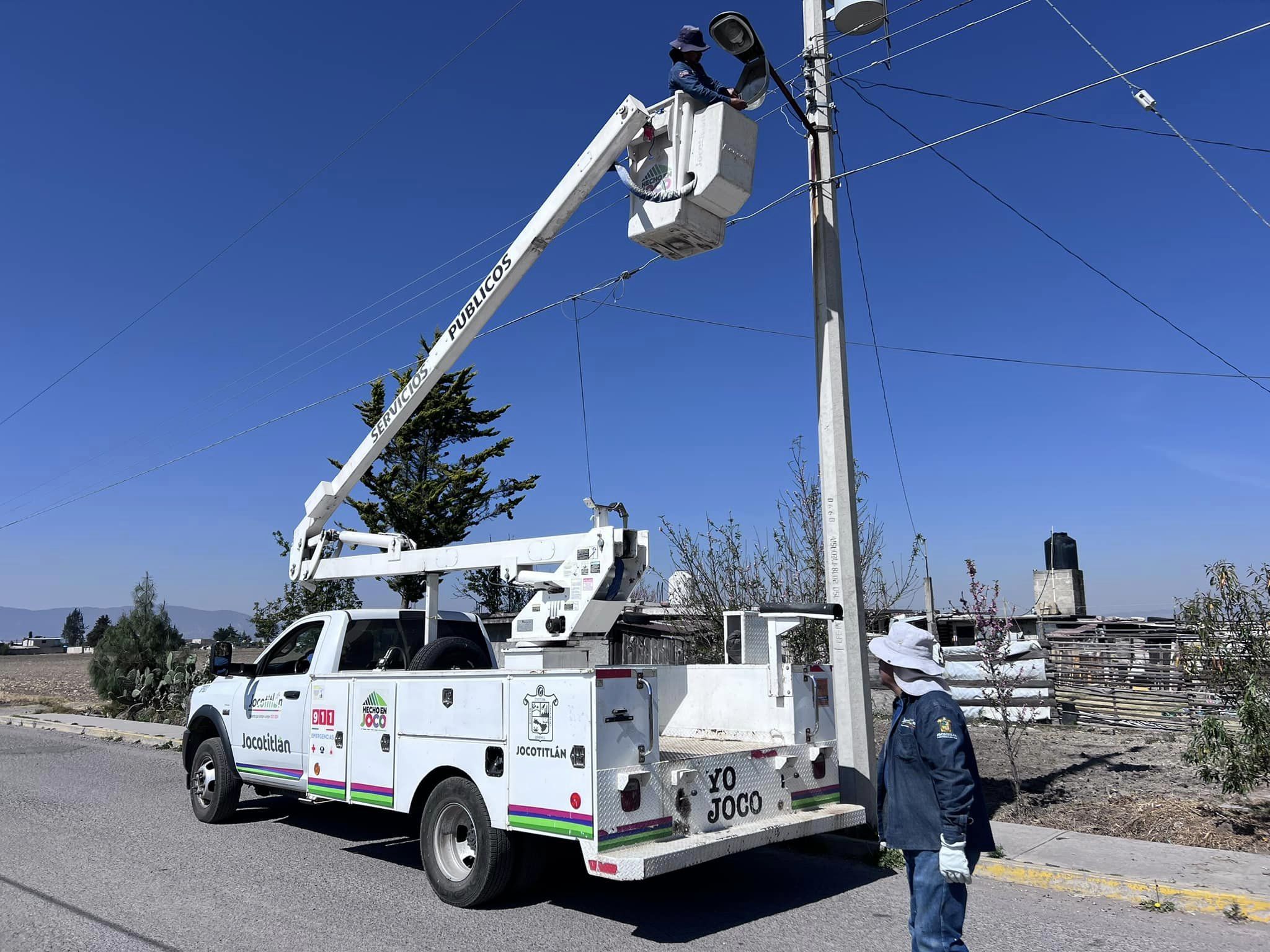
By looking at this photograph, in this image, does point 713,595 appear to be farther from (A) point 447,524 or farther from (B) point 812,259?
(A) point 447,524

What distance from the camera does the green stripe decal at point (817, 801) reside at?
6.88m

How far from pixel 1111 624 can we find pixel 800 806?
1964 centimetres

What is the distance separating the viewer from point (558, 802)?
18.8 ft

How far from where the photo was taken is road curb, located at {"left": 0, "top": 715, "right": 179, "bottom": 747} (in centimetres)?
1780

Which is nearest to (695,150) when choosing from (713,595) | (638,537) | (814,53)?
(814,53)

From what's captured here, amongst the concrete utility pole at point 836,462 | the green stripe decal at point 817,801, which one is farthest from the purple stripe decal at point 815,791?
the concrete utility pole at point 836,462

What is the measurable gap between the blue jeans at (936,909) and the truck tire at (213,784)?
7.53 metres

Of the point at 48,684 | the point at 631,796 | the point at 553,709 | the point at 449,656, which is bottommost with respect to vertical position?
the point at 48,684

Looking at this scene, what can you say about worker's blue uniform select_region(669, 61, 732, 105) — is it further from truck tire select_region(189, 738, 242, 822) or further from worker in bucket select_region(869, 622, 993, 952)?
truck tire select_region(189, 738, 242, 822)

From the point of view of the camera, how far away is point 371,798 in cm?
Result: 731

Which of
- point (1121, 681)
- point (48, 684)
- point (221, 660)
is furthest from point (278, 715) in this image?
point (48, 684)

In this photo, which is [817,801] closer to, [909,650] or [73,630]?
[909,650]

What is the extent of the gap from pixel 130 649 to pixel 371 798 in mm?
20851

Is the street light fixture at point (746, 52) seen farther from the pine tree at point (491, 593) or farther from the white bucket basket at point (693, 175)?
the pine tree at point (491, 593)
